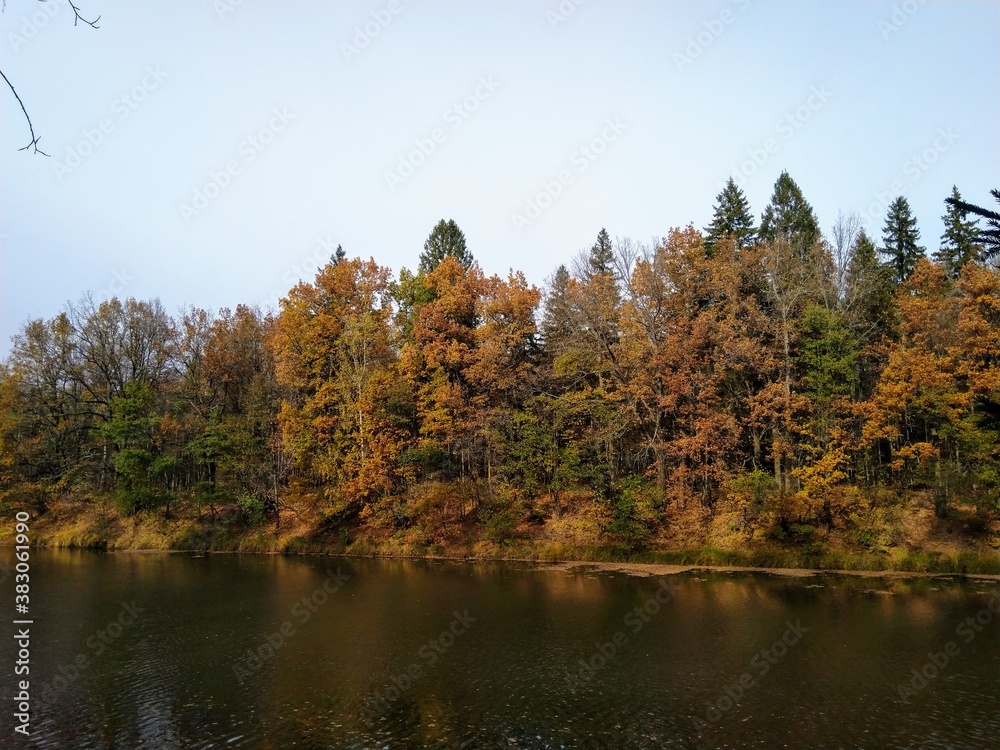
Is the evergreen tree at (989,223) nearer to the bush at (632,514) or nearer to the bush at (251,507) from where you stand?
the bush at (632,514)

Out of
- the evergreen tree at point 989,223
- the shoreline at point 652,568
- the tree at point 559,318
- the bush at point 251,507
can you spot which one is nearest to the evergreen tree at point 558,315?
the tree at point 559,318

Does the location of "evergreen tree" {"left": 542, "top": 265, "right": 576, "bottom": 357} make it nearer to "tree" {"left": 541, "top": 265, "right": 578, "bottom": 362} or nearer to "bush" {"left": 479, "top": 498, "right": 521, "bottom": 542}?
"tree" {"left": 541, "top": 265, "right": 578, "bottom": 362}

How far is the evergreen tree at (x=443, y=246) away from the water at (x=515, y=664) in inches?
1347

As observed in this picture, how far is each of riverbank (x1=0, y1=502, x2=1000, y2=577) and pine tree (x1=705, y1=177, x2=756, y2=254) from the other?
1096 inches

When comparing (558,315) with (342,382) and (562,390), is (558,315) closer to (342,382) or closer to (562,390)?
(562,390)

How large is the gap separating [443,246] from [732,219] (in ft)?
85.7

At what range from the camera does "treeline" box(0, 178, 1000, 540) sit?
3516cm

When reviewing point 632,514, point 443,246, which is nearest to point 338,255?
point 443,246

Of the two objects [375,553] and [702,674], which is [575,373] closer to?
[375,553]

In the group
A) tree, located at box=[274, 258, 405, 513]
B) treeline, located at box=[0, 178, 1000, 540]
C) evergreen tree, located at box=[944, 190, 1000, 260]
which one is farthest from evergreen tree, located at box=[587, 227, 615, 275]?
evergreen tree, located at box=[944, 190, 1000, 260]

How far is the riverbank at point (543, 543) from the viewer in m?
32.2

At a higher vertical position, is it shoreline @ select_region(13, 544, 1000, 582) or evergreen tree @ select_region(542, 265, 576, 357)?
evergreen tree @ select_region(542, 265, 576, 357)

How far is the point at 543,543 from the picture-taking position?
39.5 meters

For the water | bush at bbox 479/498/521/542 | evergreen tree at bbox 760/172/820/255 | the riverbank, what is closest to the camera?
the water
